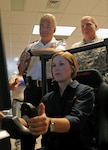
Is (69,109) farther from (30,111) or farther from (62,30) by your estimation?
(62,30)

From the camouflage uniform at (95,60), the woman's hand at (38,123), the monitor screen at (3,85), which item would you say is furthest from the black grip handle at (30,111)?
the camouflage uniform at (95,60)

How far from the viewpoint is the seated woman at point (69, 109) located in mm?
1205

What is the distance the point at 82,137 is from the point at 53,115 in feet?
0.68

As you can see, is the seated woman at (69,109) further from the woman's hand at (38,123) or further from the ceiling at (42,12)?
the ceiling at (42,12)

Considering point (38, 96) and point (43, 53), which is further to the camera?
point (38, 96)

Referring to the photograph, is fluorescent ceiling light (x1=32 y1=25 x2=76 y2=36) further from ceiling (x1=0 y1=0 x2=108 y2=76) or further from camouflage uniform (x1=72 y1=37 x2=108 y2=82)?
camouflage uniform (x1=72 y1=37 x2=108 y2=82)

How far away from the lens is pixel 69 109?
1.30 meters

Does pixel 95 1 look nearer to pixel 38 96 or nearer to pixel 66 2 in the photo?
pixel 66 2

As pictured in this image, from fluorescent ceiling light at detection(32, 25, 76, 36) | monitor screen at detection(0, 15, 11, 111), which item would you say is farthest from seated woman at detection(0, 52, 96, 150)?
fluorescent ceiling light at detection(32, 25, 76, 36)

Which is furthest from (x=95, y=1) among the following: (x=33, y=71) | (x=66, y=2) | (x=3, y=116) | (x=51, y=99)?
(x=3, y=116)

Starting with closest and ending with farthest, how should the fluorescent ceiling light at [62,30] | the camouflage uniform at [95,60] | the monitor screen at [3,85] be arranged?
the monitor screen at [3,85], the camouflage uniform at [95,60], the fluorescent ceiling light at [62,30]

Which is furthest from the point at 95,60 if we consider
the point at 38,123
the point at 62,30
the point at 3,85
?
the point at 62,30

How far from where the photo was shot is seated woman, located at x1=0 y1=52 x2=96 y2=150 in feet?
3.95

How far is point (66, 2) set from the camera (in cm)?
412
